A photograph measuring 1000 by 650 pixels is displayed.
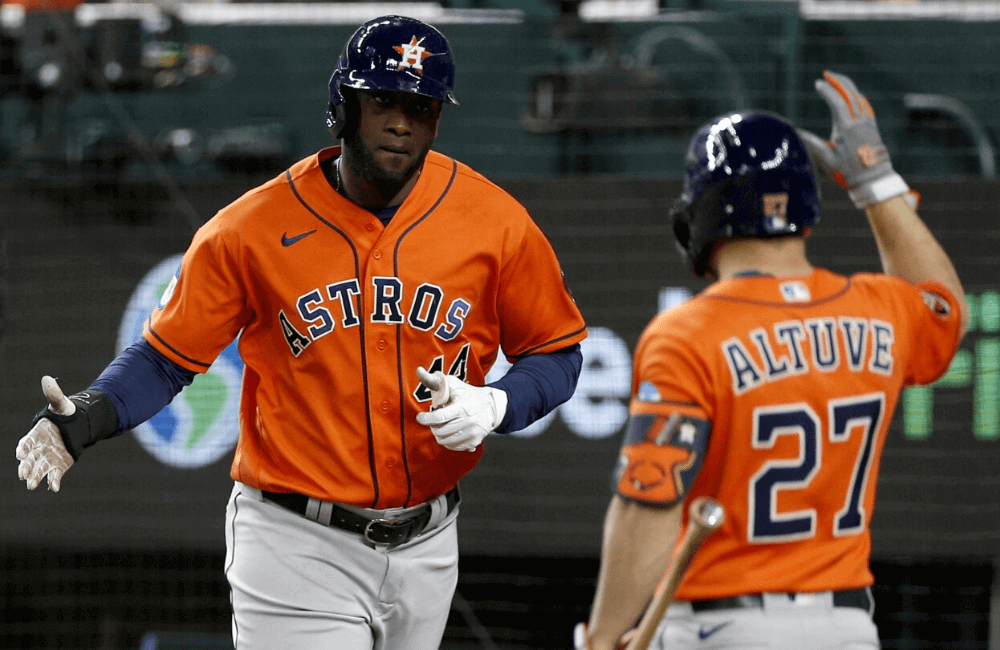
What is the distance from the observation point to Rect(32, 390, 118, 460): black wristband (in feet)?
7.97

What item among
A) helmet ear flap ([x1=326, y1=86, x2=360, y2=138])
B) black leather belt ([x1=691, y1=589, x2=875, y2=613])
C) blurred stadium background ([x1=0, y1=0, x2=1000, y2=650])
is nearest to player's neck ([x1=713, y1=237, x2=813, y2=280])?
black leather belt ([x1=691, y1=589, x2=875, y2=613])

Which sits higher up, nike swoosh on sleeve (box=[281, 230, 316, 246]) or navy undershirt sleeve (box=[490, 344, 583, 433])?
nike swoosh on sleeve (box=[281, 230, 316, 246])

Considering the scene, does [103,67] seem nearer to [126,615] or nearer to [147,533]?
[147,533]

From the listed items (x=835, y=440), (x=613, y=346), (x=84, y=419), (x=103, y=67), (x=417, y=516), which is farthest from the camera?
(x=103, y=67)

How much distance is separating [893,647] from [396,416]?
10.3ft

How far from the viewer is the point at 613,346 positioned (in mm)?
4637

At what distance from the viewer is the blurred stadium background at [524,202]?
457 centimetres

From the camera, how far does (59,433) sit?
2426 mm

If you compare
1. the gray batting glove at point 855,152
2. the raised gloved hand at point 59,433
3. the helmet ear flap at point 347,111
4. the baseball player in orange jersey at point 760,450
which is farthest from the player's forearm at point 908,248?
the raised gloved hand at point 59,433

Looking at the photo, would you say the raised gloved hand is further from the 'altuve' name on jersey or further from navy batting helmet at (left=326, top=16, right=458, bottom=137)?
the 'altuve' name on jersey

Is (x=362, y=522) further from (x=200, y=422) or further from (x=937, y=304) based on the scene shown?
(x=200, y=422)

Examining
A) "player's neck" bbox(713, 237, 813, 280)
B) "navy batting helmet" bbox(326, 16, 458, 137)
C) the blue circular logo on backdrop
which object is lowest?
the blue circular logo on backdrop

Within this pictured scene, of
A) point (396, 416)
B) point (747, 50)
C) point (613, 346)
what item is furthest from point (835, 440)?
point (747, 50)

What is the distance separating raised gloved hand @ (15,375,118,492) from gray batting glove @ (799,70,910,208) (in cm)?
161
